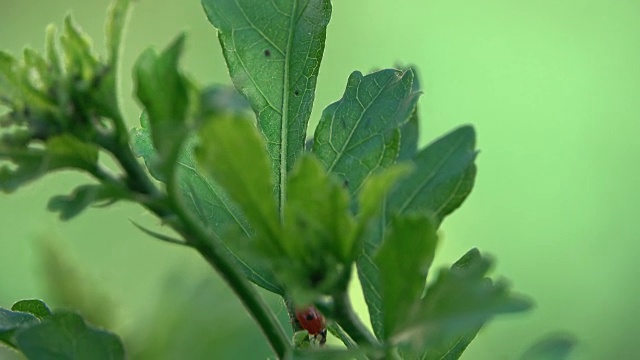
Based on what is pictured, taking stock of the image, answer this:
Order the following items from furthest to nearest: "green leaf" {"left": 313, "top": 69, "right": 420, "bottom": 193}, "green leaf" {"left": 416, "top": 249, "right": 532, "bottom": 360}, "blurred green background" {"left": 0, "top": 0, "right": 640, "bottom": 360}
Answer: "blurred green background" {"left": 0, "top": 0, "right": 640, "bottom": 360} → "green leaf" {"left": 313, "top": 69, "right": 420, "bottom": 193} → "green leaf" {"left": 416, "top": 249, "right": 532, "bottom": 360}

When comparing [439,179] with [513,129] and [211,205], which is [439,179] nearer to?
[211,205]

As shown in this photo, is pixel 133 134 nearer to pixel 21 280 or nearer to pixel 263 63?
pixel 263 63

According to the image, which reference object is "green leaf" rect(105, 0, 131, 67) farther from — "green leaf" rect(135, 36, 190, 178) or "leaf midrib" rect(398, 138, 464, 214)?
"leaf midrib" rect(398, 138, 464, 214)

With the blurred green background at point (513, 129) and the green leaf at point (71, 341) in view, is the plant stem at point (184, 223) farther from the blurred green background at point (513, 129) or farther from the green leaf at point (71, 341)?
the blurred green background at point (513, 129)

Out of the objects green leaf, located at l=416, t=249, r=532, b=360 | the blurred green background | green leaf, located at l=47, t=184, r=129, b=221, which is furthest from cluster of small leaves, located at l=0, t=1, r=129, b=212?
the blurred green background

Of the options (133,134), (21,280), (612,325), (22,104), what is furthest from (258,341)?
(612,325)

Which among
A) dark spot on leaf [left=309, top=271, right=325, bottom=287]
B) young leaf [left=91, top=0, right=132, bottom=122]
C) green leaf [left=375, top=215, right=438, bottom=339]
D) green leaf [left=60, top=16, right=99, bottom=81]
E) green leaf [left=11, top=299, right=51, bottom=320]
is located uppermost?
green leaf [left=60, top=16, right=99, bottom=81]
